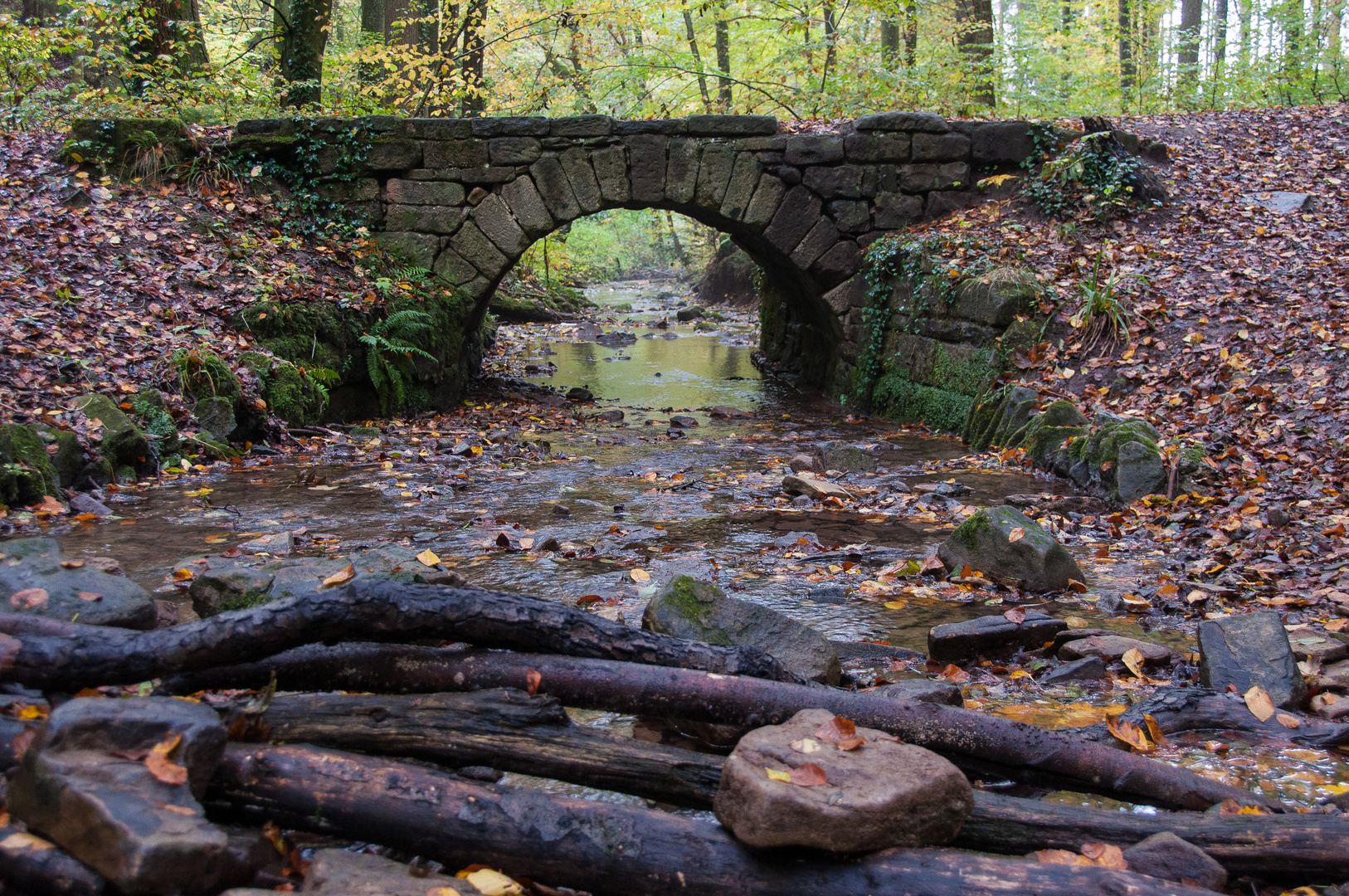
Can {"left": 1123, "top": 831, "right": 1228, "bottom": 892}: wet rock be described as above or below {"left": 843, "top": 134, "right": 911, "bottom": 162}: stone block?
below

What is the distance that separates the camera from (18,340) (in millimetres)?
5711

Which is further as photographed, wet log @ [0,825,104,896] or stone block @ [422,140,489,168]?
stone block @ [422,140,489,168]

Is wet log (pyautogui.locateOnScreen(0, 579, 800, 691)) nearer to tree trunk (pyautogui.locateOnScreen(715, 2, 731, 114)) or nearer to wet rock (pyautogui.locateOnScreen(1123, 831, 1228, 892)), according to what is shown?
wet rock (pyautogui.locateOnScreen(1123, 831, 1228, 892))

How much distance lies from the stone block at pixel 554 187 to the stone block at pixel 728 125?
1394 millimetres

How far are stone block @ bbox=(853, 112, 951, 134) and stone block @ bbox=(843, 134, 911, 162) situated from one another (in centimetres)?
8

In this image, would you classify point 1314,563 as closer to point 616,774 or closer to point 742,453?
point 616,774

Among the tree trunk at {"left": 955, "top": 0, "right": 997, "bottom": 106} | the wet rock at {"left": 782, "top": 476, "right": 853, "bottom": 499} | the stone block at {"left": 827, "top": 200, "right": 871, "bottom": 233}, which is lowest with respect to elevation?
the wet rock at {"left": 782, "top": 476, "right": 853, "bottom": 499}

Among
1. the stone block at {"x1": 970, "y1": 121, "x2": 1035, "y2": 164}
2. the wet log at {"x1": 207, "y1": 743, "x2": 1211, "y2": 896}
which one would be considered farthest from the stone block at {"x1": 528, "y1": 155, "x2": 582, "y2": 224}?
the wet log at {"x1": 207, "y1": 743, "x2": 1211, "y2": 896}

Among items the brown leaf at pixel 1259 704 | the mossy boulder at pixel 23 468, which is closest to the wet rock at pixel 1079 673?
the brown leaf at pixel 1259 704

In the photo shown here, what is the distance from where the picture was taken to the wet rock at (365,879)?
1.54 m

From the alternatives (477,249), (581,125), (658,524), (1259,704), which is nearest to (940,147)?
(581,125)

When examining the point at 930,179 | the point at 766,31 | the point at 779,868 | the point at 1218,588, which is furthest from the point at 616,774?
the point at 766,31

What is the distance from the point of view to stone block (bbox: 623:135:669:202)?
29.8 ft

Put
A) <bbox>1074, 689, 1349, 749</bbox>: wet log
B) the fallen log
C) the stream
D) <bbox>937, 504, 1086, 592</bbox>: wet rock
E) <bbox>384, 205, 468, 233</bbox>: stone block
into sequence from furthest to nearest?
<bbox>384, 205, 468, 233</bbox>: stone block, <bbox>937, 504, 1086, 592</bbox>: wet rock, the stream, <bbox>1074, 689, 1349, 749</bbox>: wet log, the fallen log
